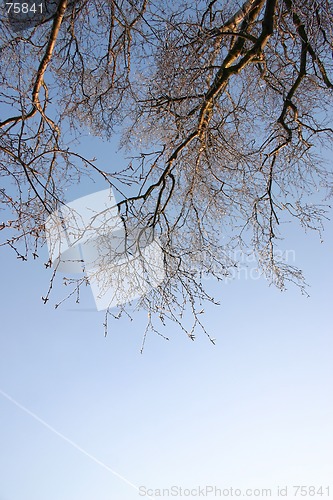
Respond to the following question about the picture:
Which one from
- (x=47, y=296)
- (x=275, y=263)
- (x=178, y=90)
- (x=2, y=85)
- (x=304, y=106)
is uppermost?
(x=304, y=106)

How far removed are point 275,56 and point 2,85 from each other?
155cm

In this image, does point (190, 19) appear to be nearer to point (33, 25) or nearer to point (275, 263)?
point (33, 25)

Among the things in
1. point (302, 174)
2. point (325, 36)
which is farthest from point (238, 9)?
point (302, 174)

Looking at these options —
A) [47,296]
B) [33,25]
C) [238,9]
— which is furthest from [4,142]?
[238,9]

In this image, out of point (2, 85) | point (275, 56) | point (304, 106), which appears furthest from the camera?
point (304, 106)

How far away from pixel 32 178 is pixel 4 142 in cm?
23

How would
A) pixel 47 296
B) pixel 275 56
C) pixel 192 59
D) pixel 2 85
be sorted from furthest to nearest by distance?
Result: pixel 275 56 → pixel 192 59 → pixel 2 85 → pixel 47 296

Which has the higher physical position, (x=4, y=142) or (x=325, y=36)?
(x=325, y=36)

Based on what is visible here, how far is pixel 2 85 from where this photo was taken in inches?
104

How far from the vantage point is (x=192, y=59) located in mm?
2848

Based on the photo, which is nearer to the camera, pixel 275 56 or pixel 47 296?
pixel 47 296

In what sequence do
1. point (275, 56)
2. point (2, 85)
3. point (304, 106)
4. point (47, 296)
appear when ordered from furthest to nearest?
point (304, 106), point (275, 56), point (2, 85), point (47, 296)

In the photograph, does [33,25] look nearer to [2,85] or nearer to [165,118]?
[2,85]

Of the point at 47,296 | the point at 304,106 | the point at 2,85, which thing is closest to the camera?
the point at 47,296
